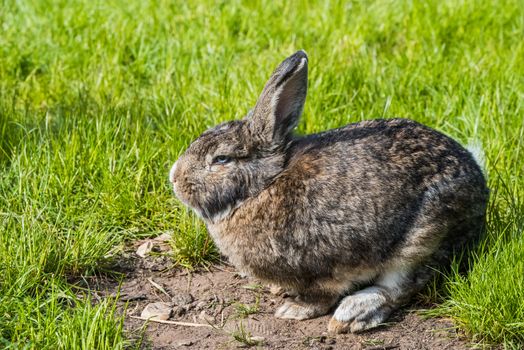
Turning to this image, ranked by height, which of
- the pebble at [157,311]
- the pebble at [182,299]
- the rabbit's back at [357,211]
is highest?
the rabbit's back at [357,211]

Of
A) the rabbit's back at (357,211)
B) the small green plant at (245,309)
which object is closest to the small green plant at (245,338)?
the small green plant at (245,309)

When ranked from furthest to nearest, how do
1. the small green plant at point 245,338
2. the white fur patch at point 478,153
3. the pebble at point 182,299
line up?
the white fur patch at point 478,153 < the pebble at point 182,299 < the small green plant at point 245,338

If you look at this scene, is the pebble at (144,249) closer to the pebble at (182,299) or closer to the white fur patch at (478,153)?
the pebble at (182,299)

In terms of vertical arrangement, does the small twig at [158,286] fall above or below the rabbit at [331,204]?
below

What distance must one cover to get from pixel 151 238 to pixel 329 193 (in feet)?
4.27

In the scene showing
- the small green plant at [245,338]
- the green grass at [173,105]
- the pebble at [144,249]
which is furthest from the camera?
the pebble at [144,249]

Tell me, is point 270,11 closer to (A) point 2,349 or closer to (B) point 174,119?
(B) point 174,119

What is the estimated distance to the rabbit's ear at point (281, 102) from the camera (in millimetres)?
4812

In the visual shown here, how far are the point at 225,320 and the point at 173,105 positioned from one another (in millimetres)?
1934

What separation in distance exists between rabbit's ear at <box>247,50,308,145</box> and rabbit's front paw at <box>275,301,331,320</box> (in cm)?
87

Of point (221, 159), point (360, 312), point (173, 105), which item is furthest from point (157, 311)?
point (173, 105)

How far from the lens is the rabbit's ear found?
4.81 m

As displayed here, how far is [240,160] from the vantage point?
4922 millimetres

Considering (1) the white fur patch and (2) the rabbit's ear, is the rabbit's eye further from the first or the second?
(1) the white fur patch
